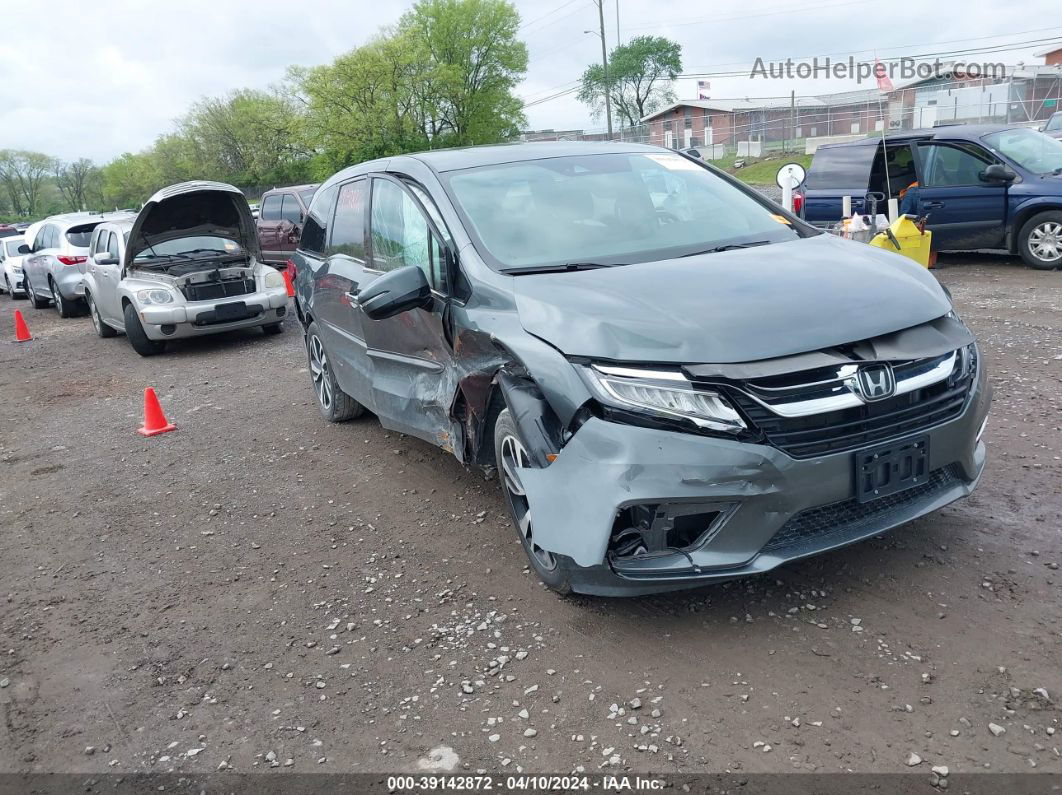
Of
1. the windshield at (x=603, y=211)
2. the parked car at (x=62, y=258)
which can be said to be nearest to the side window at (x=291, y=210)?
the parked car at (x=62, y=258)

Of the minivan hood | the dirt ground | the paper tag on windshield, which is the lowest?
the dirt ground

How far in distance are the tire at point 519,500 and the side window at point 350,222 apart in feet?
6.72

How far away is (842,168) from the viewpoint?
1134 centimetres

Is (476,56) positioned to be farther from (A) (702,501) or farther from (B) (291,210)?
(A) (702,501)

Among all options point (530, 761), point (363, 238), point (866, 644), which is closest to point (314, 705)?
A: point (530, 761)

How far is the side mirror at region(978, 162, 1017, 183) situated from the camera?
9797mm

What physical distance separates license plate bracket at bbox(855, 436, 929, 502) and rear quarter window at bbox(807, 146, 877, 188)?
894cm

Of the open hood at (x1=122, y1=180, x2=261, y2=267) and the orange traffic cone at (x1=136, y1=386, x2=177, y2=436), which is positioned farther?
the open hood at (x1=122, y1=180, x2=261, y2=267)

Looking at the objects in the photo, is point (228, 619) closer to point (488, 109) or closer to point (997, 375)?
point (997, 375)

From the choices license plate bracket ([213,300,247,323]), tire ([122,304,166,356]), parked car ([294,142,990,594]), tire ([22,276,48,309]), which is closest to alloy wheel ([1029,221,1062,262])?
parked car ([294,142,990,594])

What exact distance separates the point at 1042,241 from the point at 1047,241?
0.18ft

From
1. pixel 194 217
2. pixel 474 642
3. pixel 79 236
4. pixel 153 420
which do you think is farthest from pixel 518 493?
pixel 79 236

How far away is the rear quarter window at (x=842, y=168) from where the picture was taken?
11.1m

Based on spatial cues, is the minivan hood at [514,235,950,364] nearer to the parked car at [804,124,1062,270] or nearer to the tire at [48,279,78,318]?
the parked car at [804,124,1062,270]
